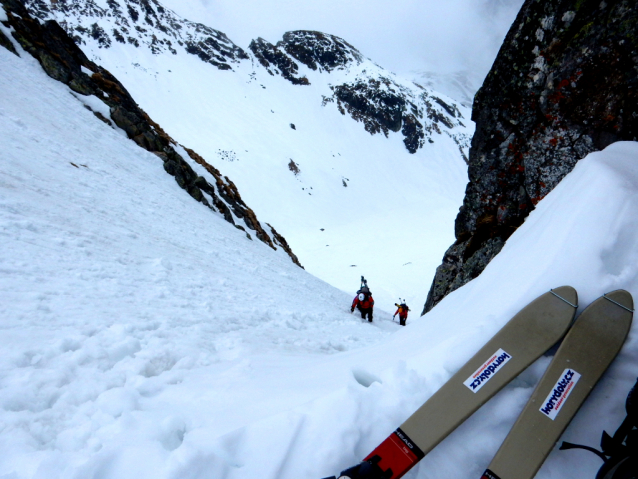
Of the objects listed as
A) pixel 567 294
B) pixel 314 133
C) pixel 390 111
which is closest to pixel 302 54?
pixel 390 111

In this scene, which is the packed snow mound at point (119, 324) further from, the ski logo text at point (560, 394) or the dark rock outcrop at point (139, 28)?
the dark rock outcrop at point (139, 28)

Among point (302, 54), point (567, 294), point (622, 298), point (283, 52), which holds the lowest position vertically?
point (567, 294)

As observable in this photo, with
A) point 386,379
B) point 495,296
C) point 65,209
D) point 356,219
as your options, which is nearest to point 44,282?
point 65,209

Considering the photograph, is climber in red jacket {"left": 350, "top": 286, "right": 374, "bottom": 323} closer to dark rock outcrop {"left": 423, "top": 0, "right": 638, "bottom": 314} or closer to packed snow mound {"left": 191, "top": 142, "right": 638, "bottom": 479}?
dark rock outcrop {"left": 423, "top": 0, "right": 638, "bottom": 314}

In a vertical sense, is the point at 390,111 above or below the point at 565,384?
above

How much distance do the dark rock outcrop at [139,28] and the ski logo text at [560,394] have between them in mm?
76216

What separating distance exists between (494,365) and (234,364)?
109 inches

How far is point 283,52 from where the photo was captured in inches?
2965

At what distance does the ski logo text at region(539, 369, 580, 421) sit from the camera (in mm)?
2229

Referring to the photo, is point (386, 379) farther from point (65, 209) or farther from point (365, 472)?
point (65, 209)

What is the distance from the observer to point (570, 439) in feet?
7.25

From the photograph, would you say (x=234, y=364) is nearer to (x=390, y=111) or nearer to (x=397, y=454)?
(x=397, y=454)

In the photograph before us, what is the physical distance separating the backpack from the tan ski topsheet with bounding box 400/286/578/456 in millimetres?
533

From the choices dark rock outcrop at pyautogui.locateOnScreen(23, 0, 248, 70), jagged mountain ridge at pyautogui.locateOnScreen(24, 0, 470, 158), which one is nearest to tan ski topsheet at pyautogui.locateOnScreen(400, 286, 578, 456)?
jagged mountain ridge at pyautogui.locateOnScreen(24, 0, 470, 158)
